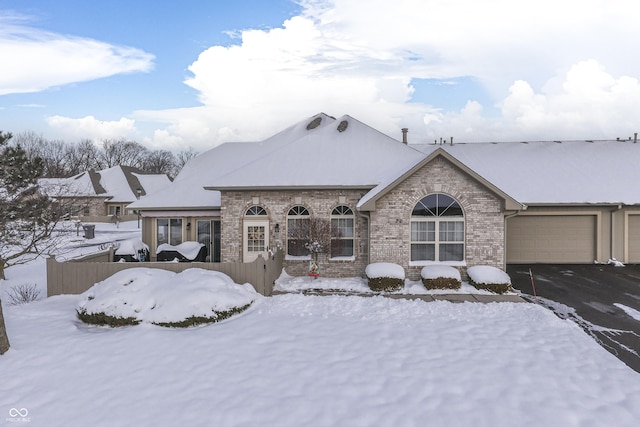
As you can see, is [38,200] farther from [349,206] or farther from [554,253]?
[554,253]

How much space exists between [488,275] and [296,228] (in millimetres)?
6983

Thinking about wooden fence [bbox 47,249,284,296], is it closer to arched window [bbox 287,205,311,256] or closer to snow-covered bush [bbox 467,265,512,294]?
arched window [bbox 287,205,311,256]

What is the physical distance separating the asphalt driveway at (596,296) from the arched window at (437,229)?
2.76 m

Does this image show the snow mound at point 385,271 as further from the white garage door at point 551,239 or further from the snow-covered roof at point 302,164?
the white garage door at point 551,239

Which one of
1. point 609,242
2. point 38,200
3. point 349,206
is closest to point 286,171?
point 349,206

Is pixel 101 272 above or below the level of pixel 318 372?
above

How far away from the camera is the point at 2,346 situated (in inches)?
285

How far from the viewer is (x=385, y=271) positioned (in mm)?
12227

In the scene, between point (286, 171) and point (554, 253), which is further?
point (554, 253)

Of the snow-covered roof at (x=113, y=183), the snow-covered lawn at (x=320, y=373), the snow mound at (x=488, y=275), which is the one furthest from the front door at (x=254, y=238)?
the snow-covered roof at (x=113, y=183)

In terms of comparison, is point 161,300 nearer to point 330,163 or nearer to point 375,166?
point 330,163

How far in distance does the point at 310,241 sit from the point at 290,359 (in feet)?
22.0

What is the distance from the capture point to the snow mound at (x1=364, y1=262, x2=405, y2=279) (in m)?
12.1

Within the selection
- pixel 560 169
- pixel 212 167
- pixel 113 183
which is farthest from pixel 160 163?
pixel 560 169
